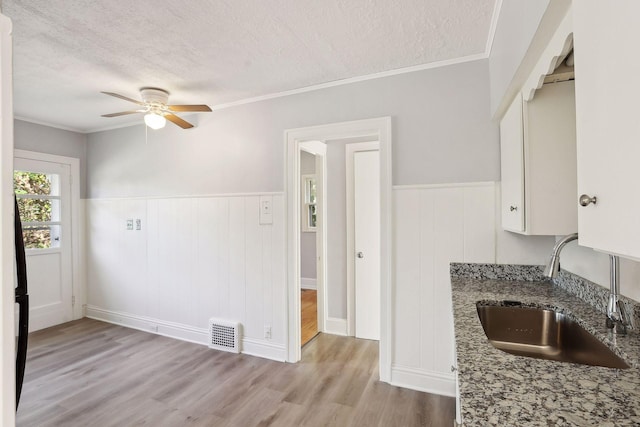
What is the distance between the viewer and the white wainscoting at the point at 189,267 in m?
2.92

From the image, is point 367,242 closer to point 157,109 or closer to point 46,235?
point 157,109

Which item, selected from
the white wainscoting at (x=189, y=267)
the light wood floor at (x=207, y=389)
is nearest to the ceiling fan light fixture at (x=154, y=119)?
the white wainscoting at (x=189, y=267)

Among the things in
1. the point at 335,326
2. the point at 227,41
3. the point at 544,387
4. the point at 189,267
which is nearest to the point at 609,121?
the point at 544,387

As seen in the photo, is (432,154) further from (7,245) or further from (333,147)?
(7,245)

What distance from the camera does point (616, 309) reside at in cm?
110

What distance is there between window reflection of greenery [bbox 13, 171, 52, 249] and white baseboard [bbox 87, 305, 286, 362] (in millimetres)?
1076

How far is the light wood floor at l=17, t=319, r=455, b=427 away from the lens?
2.05 m

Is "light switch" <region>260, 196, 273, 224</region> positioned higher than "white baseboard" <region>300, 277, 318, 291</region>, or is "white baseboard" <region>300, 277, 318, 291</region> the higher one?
"light switch" <region>260, 196, 273, 224</region>

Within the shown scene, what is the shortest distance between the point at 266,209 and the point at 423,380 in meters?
1.96

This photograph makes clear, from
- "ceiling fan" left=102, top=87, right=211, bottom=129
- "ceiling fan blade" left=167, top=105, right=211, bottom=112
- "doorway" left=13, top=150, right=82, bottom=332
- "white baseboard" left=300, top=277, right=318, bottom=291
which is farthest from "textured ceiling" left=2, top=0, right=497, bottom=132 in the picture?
"white baseboard" left=300, top=277, right=318, bottom=291

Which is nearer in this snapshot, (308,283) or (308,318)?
(308,318)

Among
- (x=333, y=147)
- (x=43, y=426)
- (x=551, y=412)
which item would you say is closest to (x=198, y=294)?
(x=43, y=426)

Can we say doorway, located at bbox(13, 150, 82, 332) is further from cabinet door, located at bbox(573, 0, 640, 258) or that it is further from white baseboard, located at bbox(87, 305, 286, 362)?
cabinet door, located at bbox(573, 0, 640, 258)

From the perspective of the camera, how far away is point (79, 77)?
2512 mm
